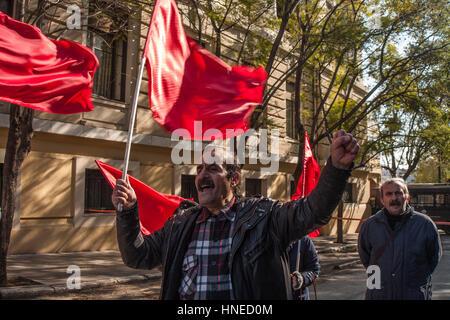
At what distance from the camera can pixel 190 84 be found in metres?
3.48

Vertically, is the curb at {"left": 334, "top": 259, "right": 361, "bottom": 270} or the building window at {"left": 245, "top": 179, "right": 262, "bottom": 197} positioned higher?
the building window at {"left": 245, "top": 179, "right": 262, "bottom": 197}

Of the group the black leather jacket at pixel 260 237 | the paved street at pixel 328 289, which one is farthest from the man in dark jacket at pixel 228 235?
the paved street at pixel 328 289

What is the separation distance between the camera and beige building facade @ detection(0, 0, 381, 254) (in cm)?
1178

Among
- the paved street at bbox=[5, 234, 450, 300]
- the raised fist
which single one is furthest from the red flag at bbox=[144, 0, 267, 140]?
the paved street at bbox=[5, 234, 450, 300]

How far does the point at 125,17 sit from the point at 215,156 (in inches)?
457

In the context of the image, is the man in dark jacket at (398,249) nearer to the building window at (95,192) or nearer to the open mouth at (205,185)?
the open mouth at (205,185)

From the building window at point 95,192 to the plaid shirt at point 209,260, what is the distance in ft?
36.9

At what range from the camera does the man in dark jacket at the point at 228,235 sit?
2146 millimetres

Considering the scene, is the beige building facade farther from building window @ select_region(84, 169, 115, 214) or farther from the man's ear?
the man's ear

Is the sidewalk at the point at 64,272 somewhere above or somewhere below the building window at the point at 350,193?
below

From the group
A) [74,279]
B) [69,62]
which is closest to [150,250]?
[69,62]

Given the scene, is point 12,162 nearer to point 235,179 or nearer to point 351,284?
point 235,179

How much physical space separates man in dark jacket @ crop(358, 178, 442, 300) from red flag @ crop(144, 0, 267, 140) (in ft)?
5.31

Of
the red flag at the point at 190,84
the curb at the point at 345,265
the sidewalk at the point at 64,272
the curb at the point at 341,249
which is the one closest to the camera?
the red flag at the point at 190,84
